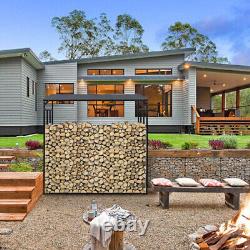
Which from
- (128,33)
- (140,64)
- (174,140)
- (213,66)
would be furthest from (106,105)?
(128,33)

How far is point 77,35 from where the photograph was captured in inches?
1516

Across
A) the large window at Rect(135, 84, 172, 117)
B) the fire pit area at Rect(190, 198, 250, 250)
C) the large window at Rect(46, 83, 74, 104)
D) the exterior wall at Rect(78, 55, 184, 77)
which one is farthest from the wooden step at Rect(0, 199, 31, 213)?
the large window at Rect(135, 84, 172, 117)

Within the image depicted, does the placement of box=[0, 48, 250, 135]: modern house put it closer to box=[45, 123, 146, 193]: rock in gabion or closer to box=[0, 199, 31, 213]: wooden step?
box=[45, 123, 146, 193]: rock in gabion

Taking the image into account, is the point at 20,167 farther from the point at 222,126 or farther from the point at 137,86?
the point at 222,126

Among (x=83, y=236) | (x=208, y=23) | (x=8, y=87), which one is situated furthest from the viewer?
(x=208, y=23)

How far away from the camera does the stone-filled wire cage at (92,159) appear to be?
8.64m

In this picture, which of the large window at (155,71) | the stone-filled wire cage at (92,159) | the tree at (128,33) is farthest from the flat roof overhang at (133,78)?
the tree at (128,33)

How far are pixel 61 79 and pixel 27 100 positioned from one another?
106 inches

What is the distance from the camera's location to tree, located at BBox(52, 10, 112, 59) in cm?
3831

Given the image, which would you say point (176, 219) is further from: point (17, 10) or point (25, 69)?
point (17, 10)

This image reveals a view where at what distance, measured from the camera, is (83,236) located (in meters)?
5.37

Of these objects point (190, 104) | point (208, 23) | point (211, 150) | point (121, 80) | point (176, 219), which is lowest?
point (176, 219)

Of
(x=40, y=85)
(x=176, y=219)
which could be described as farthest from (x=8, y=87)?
(x=176, y=219)

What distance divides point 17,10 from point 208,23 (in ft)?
142
